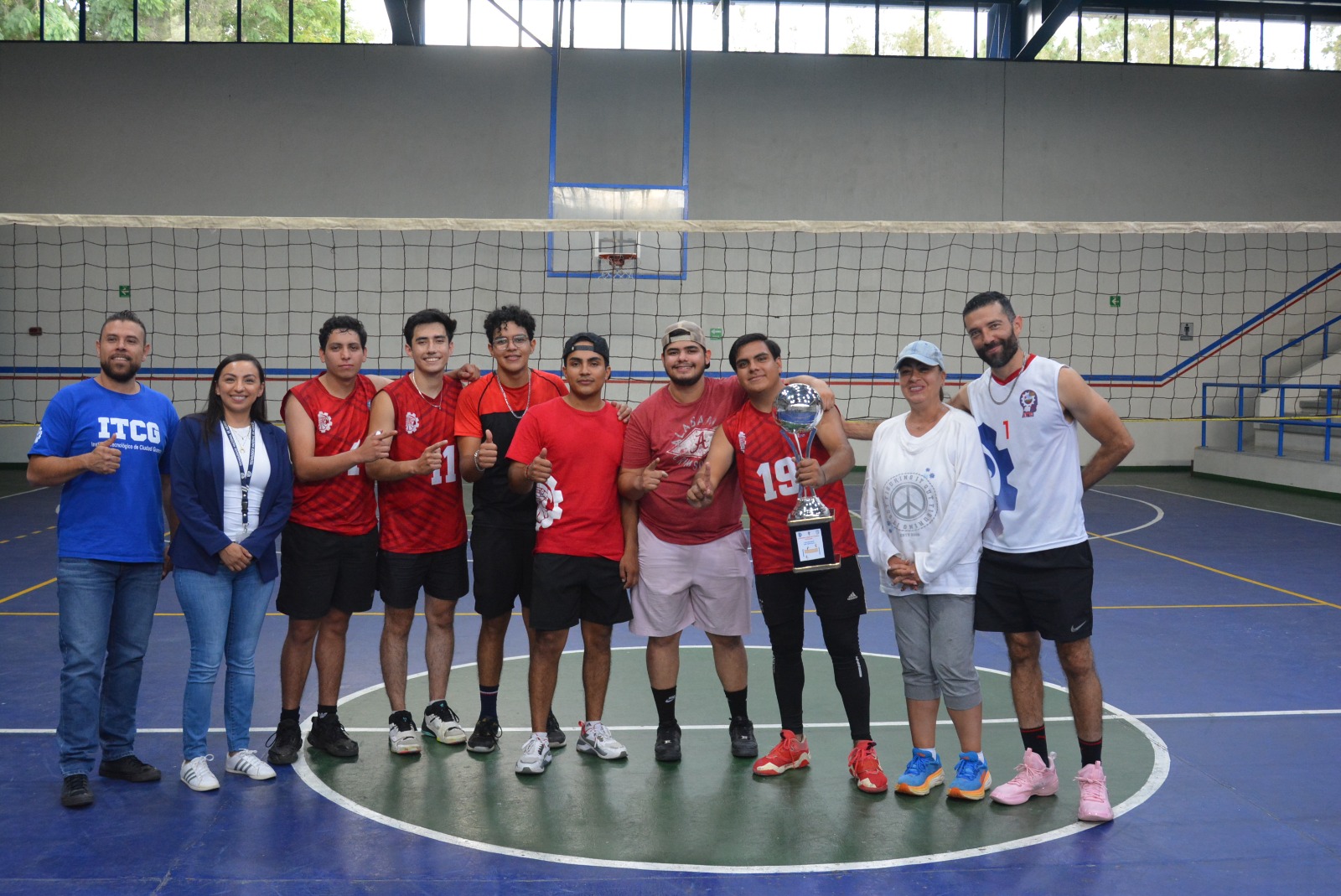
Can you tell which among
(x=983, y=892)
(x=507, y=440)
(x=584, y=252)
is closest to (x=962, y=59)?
(x=584, y=252)

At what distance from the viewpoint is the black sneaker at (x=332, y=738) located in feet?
15.1

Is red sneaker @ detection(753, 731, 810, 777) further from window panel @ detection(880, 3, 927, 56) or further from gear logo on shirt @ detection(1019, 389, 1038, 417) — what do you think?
window panel @ detection(880, 3, 927, 56)

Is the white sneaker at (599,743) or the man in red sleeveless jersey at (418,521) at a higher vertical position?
the man in red sleeveless jersey at (418,521)

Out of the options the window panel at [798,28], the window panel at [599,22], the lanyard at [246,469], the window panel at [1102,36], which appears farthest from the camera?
the window panel at [1102,36]

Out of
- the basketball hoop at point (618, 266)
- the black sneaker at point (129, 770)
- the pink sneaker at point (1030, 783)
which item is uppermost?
the basketball hoop at point (618, 266)

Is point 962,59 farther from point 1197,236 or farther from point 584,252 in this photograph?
point 584,252

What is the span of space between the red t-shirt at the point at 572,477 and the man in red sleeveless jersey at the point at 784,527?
1.37 ft

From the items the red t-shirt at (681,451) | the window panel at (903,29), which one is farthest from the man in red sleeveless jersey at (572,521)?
the window panel at (903,29)

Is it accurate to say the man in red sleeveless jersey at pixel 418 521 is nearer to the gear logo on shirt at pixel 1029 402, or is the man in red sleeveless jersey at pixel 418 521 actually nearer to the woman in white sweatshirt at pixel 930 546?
the woman in white sweatshirt at pixel 930 546

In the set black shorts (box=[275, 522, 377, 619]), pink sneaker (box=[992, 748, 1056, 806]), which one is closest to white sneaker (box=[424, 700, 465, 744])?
black shorts (box=[275, 522, 377, 619])

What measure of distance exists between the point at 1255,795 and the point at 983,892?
1.51m

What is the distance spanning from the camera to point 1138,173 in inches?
714

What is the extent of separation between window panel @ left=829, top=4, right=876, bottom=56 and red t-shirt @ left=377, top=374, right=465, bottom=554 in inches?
606

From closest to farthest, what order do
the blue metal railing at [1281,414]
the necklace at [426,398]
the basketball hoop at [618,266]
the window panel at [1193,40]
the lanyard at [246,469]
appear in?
the lanyard at [246,469]
the necklace at [426,398]
the blue metal railing at [1281,414]
the basketball hoop at [618,266]
the window panel at [1193,40]
